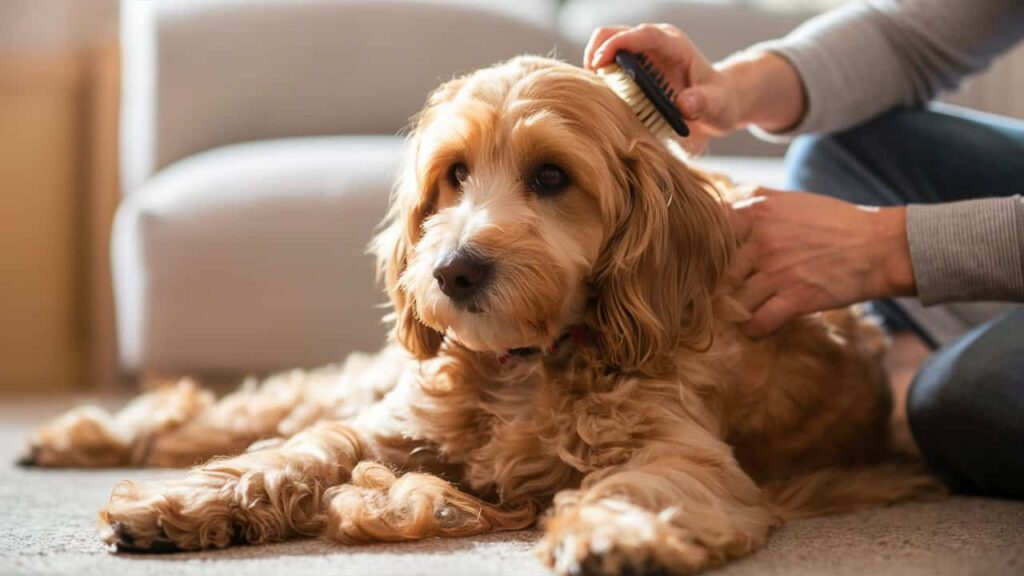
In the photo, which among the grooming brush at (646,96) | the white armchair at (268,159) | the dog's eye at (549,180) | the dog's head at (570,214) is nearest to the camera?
the dog's head at (570,214)

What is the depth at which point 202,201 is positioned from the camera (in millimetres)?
3357

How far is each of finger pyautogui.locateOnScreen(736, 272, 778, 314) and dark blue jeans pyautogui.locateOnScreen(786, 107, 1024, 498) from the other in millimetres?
404

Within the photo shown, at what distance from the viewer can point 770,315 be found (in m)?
2.11

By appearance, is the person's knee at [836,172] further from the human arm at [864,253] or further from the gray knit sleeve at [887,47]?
the human arm at [864,253]

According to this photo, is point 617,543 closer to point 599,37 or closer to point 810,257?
point 810,257

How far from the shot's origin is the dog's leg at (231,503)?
5.40ft

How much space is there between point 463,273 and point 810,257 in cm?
78

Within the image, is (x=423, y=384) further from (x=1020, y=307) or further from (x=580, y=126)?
(x=1020, y=307)

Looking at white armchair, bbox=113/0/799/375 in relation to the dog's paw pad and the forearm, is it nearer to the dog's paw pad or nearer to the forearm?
the forearm

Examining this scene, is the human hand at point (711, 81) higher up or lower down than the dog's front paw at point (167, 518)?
higher up

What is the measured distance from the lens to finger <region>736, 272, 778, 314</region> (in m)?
2.12

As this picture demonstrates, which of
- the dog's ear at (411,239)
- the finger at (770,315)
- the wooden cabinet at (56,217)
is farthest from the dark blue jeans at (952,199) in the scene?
the wooden cabinet at (56,217)

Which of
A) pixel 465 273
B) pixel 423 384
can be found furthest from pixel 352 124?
pixel 465 273

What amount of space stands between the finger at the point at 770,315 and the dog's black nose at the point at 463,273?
25.4 inches
